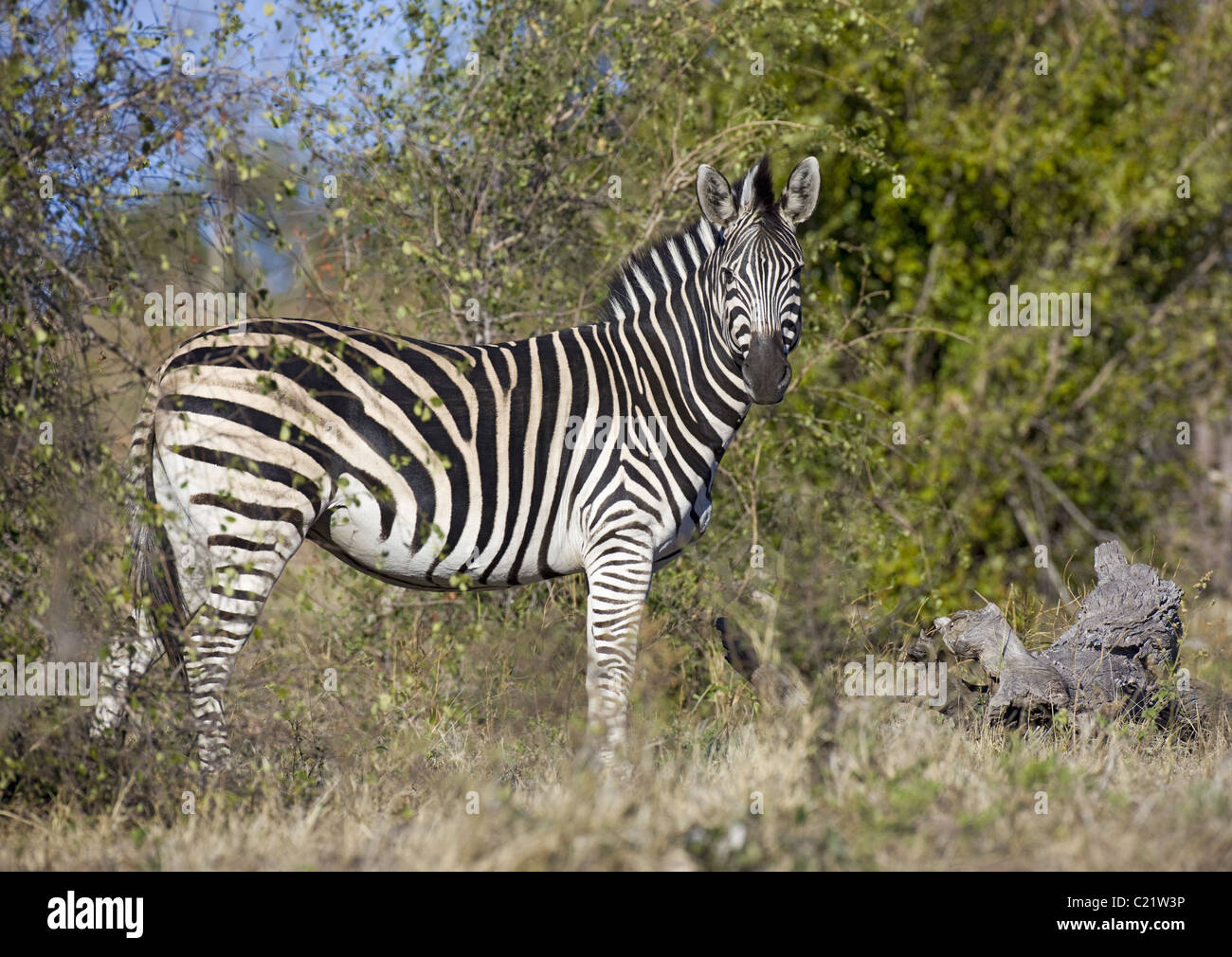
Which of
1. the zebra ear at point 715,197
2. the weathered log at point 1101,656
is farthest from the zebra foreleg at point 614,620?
the weathered log at point 1101,656

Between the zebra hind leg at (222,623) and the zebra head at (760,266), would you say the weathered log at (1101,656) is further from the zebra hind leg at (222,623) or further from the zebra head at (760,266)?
the zebra hind leg at (222,623)

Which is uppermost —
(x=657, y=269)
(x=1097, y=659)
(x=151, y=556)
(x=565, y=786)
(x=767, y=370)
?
(x=657, y=269)

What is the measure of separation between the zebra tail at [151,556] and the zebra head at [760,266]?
2.71 meters

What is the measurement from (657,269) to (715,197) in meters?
0.49

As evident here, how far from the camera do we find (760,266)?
5.67 m

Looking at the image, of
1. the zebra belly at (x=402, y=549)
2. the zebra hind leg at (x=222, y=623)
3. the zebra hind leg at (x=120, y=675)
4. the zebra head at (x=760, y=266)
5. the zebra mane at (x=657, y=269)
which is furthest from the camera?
the zebra mane at (x=657, y=269)

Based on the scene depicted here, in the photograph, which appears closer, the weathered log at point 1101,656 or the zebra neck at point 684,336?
the zebra neck at point 684,336

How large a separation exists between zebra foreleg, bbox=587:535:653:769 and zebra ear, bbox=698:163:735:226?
171cm

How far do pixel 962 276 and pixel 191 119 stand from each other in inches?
362

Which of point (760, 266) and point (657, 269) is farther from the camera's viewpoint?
point (657, 269)

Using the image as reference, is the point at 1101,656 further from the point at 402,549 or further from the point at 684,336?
the point at 402,549

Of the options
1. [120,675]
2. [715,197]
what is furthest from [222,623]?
[715,197]

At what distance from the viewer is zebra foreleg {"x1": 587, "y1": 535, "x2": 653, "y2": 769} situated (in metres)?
5.51

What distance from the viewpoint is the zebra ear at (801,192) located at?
233 inches
